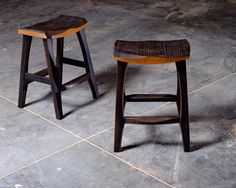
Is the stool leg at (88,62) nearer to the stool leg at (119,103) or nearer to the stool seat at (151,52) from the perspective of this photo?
the stool seat at (151,52)

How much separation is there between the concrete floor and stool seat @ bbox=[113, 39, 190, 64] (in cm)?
60

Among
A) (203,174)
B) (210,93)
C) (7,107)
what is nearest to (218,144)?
(203,174)

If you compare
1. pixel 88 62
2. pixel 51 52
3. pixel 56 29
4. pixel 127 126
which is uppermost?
pixel 56 29

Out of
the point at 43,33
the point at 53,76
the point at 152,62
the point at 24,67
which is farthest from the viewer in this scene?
the point at 24,67

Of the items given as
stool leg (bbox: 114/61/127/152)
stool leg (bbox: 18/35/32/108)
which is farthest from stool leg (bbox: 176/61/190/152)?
stool leg (bbox: 18/35/32/108)

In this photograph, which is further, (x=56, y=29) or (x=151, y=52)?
(x=56, y=29)

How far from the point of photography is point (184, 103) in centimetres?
283

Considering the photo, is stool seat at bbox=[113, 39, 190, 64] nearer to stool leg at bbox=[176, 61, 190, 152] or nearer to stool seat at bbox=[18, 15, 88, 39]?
stool leg at bbox=[176, 61, 190, 152]

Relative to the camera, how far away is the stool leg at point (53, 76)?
3300mm

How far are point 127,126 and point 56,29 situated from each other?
86 centimetres

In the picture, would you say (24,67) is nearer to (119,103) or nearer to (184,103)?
→ (119,103)

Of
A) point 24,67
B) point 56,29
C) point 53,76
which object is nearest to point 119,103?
point 53,76

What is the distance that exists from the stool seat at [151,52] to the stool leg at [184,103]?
7 centimetres

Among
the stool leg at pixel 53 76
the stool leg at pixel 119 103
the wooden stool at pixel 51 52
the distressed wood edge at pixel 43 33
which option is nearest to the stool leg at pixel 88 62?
the wooden stool at pixel 51 52
